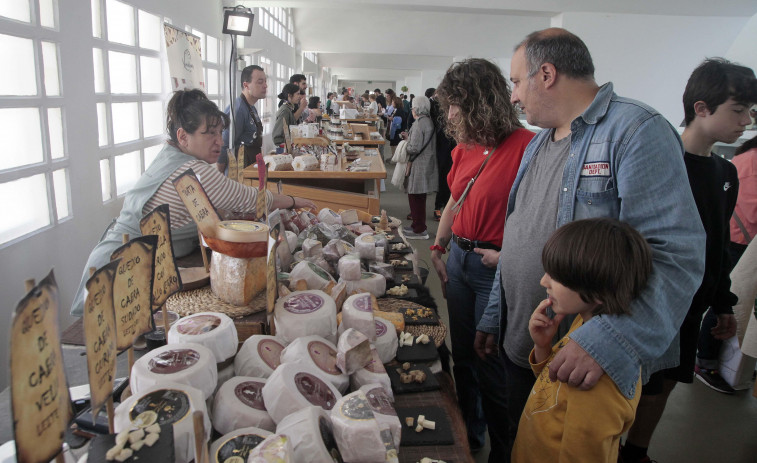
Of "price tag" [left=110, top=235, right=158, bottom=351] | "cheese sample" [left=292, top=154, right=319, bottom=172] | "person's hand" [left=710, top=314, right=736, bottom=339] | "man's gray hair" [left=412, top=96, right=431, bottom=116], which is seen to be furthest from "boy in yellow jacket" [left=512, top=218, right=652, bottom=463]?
"man's gray hair" [left=412, top=96, right=431, bottom=116]

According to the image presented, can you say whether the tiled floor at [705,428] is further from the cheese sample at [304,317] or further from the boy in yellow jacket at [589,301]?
the cheese sample at [304,317]

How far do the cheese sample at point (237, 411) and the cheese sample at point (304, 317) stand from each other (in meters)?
0.23

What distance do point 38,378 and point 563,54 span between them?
126 centimetres

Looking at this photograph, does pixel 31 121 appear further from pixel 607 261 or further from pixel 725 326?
pixel 725 326

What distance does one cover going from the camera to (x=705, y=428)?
2.45 meters

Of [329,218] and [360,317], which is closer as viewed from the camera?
[360,317]

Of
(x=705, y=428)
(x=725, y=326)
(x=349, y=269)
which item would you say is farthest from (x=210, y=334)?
(x=705, y=428)

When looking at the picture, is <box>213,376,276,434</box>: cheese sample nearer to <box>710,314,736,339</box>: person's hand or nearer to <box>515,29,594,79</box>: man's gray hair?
<box>515,29,594,79</box>: man's gray hair

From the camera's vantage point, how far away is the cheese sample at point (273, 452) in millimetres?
702

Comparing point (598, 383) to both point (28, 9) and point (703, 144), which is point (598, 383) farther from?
point (28, 9)

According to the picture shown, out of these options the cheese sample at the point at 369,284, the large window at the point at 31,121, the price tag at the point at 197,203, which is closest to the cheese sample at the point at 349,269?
the cheese sample at the point at 369,284

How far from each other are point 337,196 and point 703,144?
281cm

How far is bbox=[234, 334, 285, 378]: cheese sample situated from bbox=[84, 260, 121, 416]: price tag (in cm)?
32

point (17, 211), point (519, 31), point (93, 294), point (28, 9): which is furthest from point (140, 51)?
point (519, 31)
